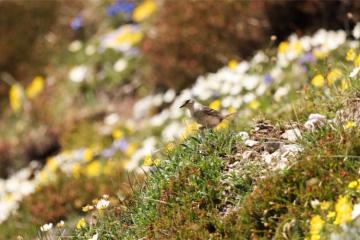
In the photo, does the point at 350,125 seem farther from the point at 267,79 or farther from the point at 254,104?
the point at 267,79

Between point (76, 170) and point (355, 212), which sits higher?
point (76, 170)

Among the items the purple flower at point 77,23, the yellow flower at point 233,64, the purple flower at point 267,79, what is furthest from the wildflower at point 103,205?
the purple flower at point 77,23

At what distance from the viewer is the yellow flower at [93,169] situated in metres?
9.07

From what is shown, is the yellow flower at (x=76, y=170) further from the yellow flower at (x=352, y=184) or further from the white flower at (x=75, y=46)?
the yellow flower at (x=352, y=184)

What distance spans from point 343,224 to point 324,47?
4937 millimetres

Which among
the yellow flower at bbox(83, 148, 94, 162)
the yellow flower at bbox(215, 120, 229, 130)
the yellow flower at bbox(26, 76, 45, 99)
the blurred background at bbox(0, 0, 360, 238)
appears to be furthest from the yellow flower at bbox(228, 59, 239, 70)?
the yellow flower at bbox(26, 76, 45, 99)

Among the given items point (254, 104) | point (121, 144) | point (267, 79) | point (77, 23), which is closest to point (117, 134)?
point (121, 144)

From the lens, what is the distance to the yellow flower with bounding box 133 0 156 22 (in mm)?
13156

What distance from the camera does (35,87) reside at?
550 inches

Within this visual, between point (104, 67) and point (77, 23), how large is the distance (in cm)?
138

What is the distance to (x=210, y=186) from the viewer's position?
15.1ft

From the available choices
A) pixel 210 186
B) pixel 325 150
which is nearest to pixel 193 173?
pixel 210 186

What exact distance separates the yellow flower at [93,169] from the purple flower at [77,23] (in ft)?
15.3

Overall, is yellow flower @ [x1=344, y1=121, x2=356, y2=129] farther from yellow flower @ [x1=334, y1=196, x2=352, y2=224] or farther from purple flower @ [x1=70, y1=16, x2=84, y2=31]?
purple flower @ [x1=70, y1=16, x2=84, y2=31]
